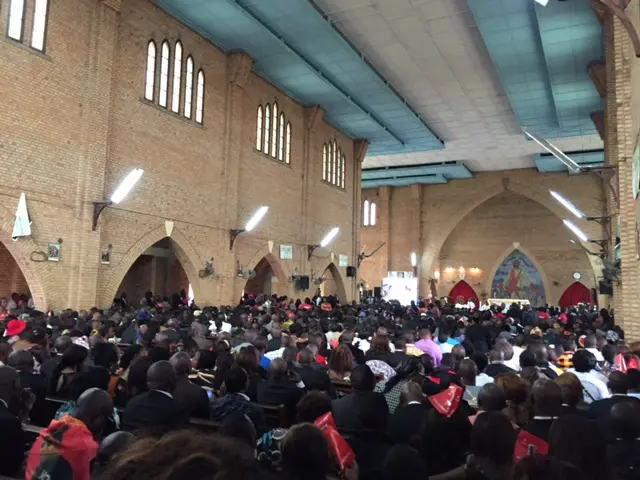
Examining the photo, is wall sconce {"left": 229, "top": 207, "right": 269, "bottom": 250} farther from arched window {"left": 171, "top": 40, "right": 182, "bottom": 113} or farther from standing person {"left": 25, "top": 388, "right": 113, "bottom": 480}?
standing person {"left": 25, "top": 388, "right": 113, "bottom": 480}

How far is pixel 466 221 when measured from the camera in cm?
3450

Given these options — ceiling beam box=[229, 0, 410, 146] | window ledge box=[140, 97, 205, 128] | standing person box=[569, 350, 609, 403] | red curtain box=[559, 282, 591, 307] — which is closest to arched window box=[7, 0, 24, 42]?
window ledge box=[140, 97, 205, 128]

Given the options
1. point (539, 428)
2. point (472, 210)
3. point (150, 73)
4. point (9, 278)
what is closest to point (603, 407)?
point (539, 428)

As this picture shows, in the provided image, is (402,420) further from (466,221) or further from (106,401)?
(466,221)

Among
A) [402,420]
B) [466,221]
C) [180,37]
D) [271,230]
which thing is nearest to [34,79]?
[180,37]

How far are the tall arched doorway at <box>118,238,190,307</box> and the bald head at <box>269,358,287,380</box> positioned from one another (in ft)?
47.3

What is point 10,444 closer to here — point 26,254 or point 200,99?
point 26,254

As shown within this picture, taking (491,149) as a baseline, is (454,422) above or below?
below

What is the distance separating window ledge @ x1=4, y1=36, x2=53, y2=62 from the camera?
36.6 feet

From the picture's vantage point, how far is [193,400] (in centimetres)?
431

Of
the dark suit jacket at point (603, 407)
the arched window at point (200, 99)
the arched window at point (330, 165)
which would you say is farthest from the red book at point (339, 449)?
the arched window at point (330, 165)

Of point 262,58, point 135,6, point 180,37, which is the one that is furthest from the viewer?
point 262,58

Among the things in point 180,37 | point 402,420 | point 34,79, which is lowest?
point 402,420

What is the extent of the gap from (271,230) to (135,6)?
8820 millimetres
